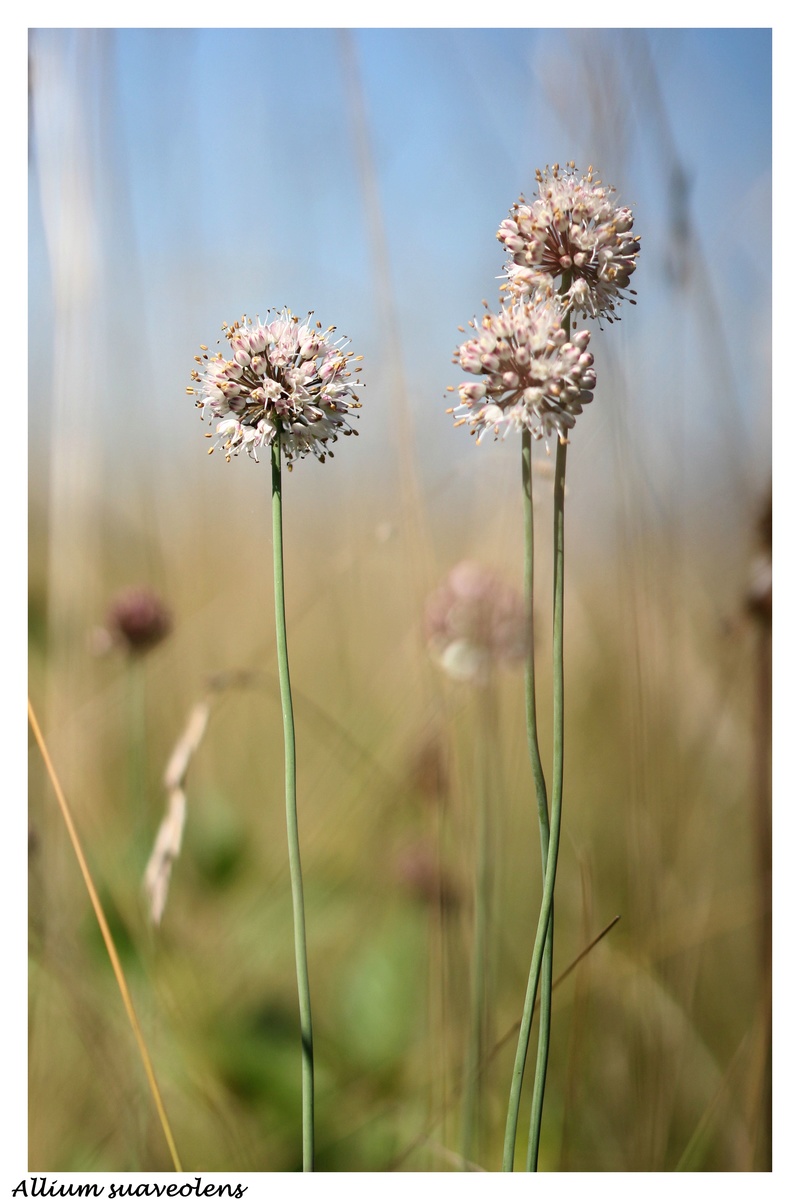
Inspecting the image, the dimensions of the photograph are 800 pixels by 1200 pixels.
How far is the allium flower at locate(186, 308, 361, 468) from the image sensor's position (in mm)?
991

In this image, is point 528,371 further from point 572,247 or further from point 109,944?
point 109,944

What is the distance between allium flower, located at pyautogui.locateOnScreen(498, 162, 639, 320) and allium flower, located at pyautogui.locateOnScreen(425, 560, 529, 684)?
358 mm

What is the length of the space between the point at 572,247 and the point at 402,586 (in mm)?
495

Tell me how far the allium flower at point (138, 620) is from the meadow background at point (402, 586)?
0.02m

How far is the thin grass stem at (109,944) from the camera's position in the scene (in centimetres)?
125

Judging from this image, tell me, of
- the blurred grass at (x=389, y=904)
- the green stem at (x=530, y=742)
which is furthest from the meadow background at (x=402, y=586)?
the green stem at (x=530, y=742)

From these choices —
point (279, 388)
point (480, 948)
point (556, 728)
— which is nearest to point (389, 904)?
point (480, 948)

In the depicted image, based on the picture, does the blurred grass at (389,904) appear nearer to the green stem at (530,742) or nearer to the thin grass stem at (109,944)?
the thin grass stem at (109,944)

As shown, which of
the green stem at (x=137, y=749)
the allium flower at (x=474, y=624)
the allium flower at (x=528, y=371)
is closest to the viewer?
the allium flower at (x=528, y=371)

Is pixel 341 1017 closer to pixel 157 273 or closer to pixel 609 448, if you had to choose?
pixel 609 448

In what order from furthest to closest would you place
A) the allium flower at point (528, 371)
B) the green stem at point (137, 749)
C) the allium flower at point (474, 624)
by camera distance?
the green stem at point (137, 749)
the allium flower at point (474, 624)
the allium flower at point (528, 371)

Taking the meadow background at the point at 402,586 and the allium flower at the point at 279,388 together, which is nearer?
the allium flower at the point at 279,388

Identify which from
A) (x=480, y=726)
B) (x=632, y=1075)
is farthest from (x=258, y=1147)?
(x=480, y=726)

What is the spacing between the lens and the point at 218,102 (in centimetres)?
130
